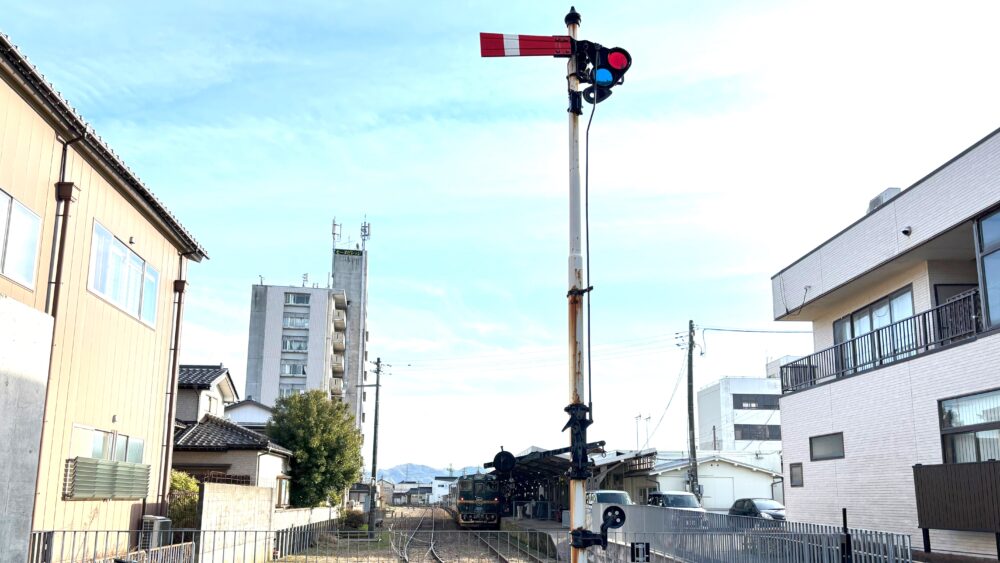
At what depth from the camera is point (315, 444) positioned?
32.3 metres

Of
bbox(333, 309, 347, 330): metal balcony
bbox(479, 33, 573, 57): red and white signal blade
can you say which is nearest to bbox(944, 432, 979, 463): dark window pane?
bbox(479, 33, 573, 57): red and white signal blade

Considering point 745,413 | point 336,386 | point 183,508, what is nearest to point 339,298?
point 336,386

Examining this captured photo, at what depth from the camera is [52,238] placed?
12688 mm

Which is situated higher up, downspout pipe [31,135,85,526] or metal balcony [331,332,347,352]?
metal balcony [331,332,347,352]

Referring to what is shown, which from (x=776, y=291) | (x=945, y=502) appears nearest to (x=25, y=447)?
(x=945, y=502)

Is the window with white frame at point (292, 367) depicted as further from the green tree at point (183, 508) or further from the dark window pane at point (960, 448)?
the dark window pane at point (960, 448)

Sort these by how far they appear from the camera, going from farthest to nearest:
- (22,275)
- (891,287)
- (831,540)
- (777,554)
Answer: (891,287)
(777,554)
(831,540)
(22,275)

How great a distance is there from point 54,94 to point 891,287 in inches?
647

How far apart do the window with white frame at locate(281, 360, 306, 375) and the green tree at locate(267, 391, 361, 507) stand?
43791 millimetres

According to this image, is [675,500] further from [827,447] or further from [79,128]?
[79,128]

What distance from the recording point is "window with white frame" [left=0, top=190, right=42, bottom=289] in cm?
1116

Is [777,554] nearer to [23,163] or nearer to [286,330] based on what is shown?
[23,163]

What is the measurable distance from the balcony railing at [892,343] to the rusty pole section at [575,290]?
31.2 ft

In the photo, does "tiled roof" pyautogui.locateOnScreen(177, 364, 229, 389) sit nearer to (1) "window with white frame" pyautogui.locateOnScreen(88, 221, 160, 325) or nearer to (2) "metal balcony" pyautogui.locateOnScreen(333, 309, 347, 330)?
(1) "window with white frame" pyautogui.locateOnScreen(88, 221, 160, 325)
